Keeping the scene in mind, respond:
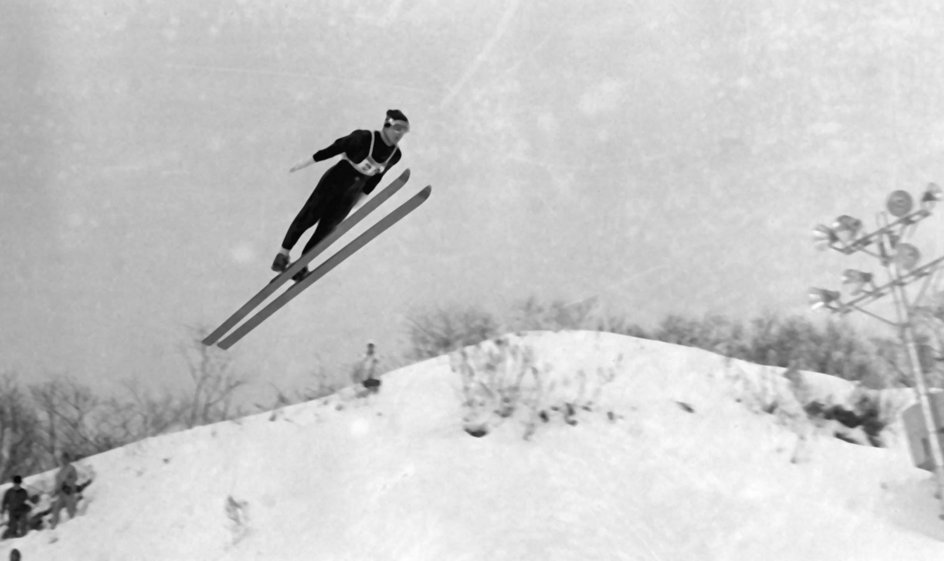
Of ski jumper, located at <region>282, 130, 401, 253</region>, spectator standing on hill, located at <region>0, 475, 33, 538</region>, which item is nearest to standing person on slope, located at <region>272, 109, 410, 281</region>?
ski jumper, located at <region>282, 130, 401, 253</region>

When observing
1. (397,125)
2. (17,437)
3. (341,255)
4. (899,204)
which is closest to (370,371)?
(341,255)

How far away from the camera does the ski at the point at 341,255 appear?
26.6 ft

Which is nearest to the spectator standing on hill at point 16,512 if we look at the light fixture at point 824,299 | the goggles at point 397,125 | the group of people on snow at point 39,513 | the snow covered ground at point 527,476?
the group of people on snow at point 39,513

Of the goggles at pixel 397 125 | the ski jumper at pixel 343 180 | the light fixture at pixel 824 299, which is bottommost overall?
the light fixture at pixel 824 299

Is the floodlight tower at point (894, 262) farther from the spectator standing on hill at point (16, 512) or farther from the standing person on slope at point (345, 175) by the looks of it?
the spectator standing on hill at point (16, 512)

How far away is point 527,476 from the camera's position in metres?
8.93

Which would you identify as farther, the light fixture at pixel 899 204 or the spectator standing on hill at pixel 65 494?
the spectator standing on hill at pixel 65 494

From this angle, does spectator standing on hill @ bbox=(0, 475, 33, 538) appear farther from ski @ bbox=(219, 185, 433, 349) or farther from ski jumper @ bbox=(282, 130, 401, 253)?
ski jumper @ bbox=(282, 130, 401, 253)

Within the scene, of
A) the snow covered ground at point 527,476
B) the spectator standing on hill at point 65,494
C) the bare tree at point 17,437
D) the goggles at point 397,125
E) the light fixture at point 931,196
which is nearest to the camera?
the goggles at point 397,125

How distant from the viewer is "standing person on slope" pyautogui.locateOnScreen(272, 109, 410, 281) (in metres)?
7.75

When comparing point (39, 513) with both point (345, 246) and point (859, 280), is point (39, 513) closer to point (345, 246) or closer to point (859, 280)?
point (345, 246)

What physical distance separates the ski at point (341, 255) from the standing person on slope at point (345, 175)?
0.34 m

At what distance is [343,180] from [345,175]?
0.07 meters

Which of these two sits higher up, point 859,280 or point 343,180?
point 343,180
